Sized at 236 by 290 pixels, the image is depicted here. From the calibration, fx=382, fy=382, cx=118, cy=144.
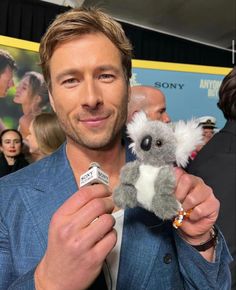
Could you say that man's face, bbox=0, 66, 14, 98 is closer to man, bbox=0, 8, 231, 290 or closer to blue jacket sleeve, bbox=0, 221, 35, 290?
man, bbox=0, 8, 231, 290

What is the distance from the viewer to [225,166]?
1246mm

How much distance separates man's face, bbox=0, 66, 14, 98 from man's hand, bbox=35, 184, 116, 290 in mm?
2367

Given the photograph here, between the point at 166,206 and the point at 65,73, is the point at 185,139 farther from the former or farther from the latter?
the point at 65,73

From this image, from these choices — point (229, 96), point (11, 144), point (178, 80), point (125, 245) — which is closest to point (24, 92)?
point (11, 144)

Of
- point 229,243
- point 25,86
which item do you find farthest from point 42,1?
point 229,243

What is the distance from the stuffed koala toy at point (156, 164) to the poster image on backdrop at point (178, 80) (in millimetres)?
1902

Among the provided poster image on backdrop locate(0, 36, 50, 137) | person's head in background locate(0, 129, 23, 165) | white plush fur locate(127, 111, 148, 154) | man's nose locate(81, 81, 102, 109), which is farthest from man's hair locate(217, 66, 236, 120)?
person's head in background locate(0, 129, 23, 165)

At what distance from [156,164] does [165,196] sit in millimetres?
65

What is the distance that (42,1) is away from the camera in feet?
15.0

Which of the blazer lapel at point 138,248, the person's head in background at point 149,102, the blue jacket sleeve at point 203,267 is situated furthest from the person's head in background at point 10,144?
the blue jacket sleeve at point 203,267

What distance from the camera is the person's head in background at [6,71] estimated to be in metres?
2.75

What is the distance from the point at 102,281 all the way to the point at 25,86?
2.38 meters

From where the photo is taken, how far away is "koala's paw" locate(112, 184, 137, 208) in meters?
0.76

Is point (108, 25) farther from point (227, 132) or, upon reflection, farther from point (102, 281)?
point (102, 281)
